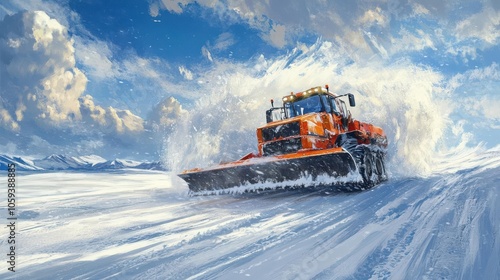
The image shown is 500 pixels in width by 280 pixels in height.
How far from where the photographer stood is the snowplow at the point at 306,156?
6.17 meters

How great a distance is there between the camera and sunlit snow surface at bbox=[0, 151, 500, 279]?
2291 mm

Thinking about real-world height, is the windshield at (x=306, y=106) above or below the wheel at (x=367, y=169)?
above

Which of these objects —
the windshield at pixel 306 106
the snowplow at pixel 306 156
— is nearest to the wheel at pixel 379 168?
the snowplow at pixel 306 156

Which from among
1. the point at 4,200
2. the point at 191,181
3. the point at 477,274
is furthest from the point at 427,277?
the point at 4,200

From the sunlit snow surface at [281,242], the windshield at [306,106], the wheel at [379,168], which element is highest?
the windshield at [306,106]

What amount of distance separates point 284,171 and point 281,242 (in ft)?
11.8

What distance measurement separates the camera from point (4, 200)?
767 cm

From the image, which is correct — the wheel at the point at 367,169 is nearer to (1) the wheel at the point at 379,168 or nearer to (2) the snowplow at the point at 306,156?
(2) the snowplow at the point at 306,156

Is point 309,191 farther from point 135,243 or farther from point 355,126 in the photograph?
point 135,243

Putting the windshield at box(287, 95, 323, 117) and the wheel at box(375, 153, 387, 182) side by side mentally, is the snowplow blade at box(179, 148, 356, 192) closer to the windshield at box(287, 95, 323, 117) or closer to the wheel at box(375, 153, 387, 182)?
the windshield at box(287, 95, 323, 117)

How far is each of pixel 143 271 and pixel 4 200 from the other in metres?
7.47

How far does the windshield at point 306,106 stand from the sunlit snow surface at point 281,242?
369cm

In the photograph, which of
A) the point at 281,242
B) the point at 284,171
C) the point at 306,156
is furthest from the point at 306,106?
the point at 281,242

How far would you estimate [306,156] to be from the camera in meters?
6.04
